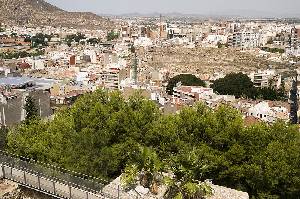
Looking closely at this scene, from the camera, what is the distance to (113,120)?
68.4 feet

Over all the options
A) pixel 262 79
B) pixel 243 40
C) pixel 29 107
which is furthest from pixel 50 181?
pixel 243 40

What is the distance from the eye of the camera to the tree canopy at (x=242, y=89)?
6219 centimetres

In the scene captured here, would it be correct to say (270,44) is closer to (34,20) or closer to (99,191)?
(34,20)

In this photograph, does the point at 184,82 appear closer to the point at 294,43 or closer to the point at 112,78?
the point at 112,78

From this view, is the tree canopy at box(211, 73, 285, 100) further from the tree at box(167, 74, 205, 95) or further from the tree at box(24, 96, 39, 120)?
the tree at box(24, 96, 39, 120)

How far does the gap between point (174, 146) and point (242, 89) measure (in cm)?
4689

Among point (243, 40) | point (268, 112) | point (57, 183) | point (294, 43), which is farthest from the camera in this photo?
point (294, 43)

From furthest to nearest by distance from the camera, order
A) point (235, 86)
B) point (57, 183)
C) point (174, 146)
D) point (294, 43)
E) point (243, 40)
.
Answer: point (294, 43), point (243, 40), point (235, 86), point (174, 146), point (57, 183)

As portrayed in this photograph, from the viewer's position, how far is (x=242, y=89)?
210 feet

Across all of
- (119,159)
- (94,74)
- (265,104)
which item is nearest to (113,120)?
(119,159)

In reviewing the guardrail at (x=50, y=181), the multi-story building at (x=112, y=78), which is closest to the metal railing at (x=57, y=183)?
the guardrail at (x=50, y=181)

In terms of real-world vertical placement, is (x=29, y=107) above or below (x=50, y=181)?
below

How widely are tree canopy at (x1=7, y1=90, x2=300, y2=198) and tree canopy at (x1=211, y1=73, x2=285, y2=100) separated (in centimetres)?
4209

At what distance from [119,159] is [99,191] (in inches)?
221
